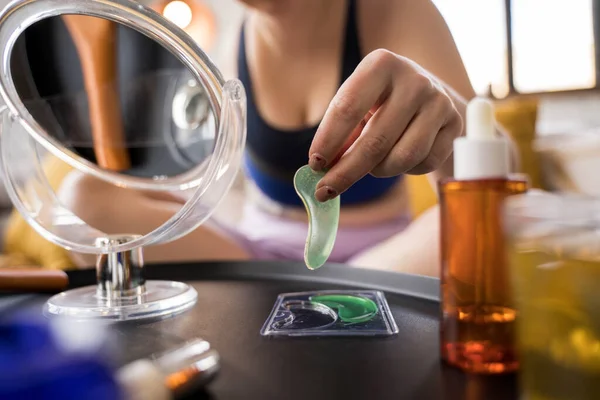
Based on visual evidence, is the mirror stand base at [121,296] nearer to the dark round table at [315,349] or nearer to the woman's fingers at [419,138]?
the dark round table at [315,349]

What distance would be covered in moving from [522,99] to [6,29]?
86cm

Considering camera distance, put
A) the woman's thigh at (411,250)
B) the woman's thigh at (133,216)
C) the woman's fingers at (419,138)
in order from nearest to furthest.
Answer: the woman's fingers at (419,138) → the woman's thigh at (133,216) → the woman's thigh at (411,250)

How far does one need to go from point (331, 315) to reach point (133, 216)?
0.47m

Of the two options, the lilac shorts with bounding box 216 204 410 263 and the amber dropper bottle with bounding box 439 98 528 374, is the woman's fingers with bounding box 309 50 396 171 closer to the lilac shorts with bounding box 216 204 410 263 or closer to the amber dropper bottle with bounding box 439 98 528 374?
the amber dropper bottle with bounding box 439 98 528 374

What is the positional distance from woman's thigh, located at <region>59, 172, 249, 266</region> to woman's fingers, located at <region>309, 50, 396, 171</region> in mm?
324

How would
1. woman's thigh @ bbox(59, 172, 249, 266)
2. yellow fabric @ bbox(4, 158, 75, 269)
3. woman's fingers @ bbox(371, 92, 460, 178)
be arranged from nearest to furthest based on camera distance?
1. woman's fingers @ bbox(371, 92, 460, 178)
2. woman's thigh @ bbox(59, 172, 249, 266)
3. yellow fabric @ bbox(4, 158, 75, 269)

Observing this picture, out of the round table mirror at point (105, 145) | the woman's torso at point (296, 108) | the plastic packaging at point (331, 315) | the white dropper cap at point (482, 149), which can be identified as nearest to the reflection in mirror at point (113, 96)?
the round table mirror at point (105, 145)

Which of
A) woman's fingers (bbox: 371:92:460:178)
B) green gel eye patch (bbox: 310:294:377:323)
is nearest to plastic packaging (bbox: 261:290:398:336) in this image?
green gel eye patch (bbox: 310:294:377:323)

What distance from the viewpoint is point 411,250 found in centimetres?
79

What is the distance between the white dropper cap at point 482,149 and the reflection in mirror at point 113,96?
1.31 ft

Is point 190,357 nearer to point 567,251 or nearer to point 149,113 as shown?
point 567,251

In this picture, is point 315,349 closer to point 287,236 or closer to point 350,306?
point 350,306

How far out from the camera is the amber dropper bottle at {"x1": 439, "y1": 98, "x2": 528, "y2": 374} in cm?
25

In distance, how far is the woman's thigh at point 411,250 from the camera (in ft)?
2.39
